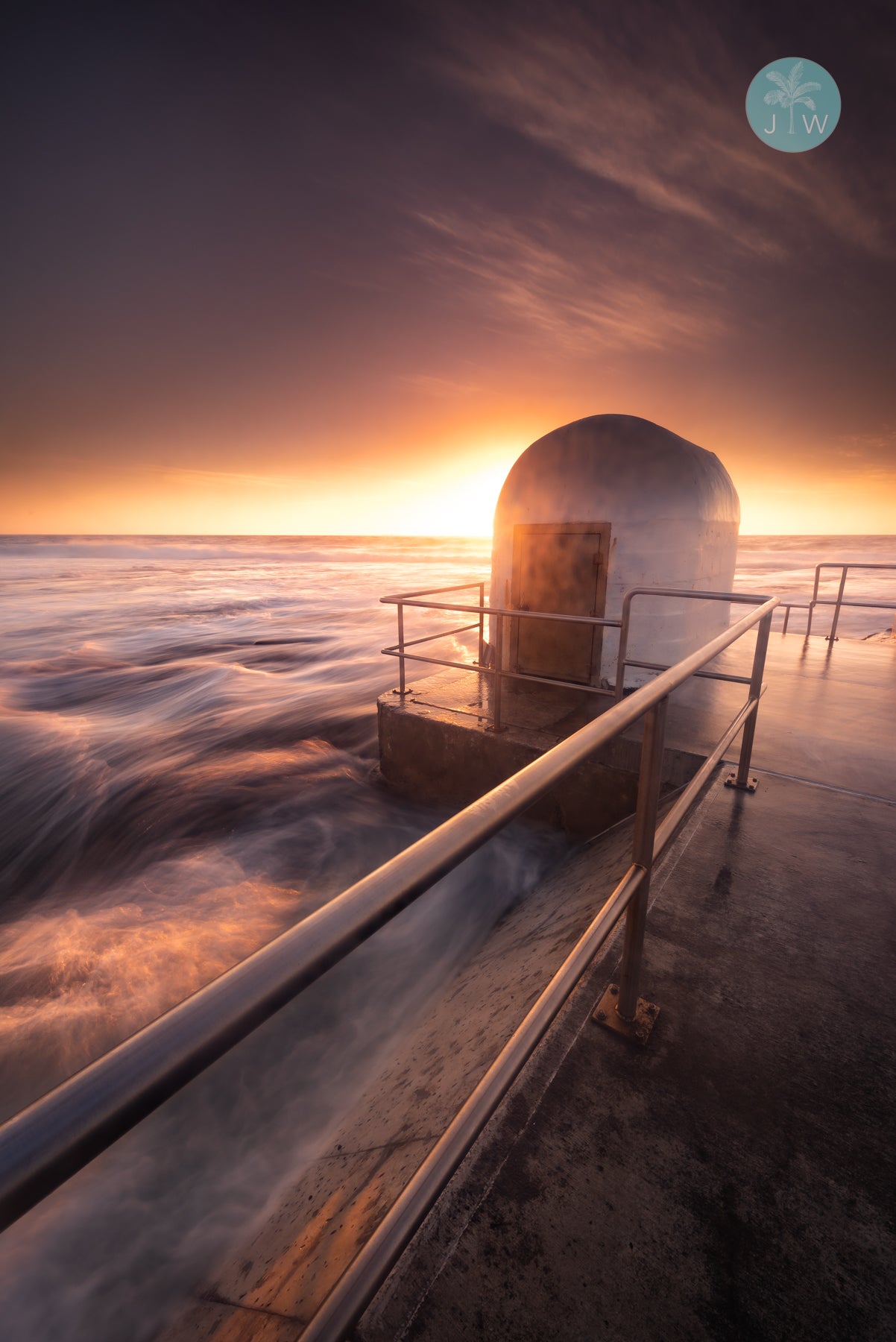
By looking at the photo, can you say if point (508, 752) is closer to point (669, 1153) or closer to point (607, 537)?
point (607, 537)

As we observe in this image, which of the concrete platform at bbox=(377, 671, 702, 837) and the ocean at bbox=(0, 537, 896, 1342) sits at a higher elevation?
the concrete platform at bbox=(377, 671, 702, 837)

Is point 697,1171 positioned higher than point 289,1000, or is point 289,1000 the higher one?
point 289,1000

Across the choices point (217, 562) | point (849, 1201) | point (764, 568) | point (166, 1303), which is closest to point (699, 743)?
point (849, 1201)

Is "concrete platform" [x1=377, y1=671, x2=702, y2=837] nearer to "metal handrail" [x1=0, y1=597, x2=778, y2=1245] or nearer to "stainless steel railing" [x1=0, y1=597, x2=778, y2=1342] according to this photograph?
"stainless steel railing" [x1=0, y1=597, x2=778, y2=1342]

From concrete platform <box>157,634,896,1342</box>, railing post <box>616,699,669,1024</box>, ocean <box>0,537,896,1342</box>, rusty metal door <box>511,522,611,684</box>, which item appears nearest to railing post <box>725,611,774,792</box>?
concrete platform <box>157,634,896,1342</box>

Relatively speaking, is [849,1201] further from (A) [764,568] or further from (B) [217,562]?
(B) [217,562]

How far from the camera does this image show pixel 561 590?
6.81 metres

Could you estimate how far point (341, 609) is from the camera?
962 inches

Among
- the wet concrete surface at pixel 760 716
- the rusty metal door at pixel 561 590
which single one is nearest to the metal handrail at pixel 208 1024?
the wet concrete surface at pixel 760 716

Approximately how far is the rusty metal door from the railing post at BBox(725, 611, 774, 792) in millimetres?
3370

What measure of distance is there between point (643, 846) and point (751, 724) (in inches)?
76.4

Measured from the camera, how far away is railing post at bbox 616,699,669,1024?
144 cm

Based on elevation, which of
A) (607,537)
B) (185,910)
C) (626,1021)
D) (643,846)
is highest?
(607,537)

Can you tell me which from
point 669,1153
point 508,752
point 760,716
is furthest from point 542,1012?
point 760,716
